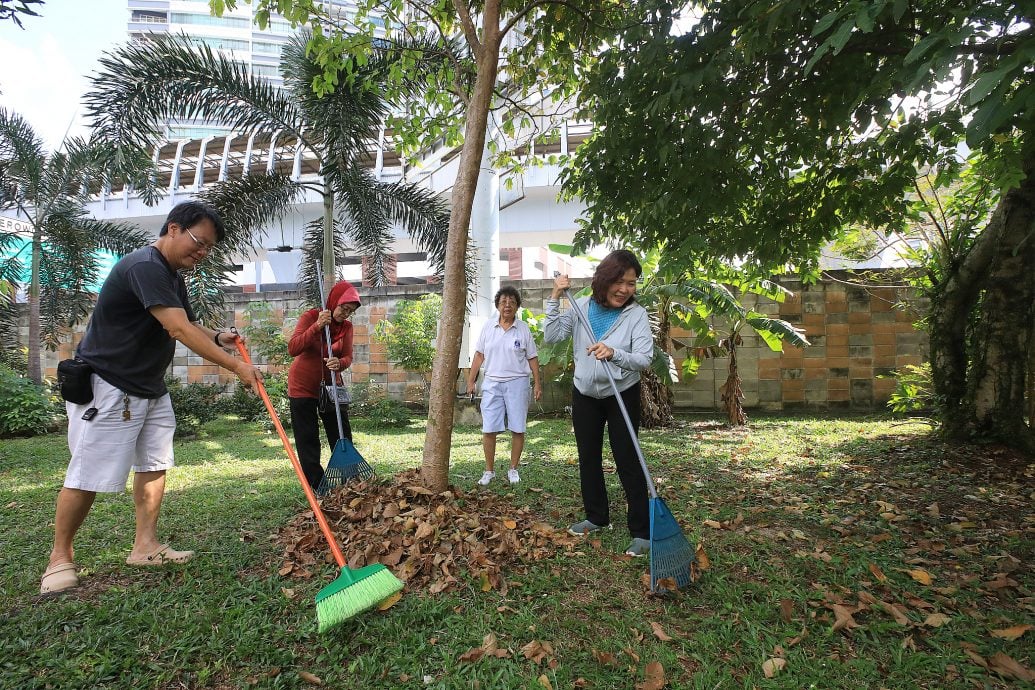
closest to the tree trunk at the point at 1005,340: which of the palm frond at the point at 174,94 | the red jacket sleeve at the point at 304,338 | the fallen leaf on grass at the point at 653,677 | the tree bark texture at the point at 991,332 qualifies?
the tree bark texture at the point at 991,332

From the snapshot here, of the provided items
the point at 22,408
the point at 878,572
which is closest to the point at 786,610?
the point at 878,572

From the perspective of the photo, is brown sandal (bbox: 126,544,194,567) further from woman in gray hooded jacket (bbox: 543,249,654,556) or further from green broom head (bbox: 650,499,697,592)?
green broom head (bbox: 650,499,697,592)

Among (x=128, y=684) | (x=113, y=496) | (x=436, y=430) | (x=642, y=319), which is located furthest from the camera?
(x=113, y=496)

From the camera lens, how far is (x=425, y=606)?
3.03 metres

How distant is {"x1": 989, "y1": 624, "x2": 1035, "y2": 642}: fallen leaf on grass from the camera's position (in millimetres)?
2782

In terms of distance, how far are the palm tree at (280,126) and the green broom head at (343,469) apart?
4921mm

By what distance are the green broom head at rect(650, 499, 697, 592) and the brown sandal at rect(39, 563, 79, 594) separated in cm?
315

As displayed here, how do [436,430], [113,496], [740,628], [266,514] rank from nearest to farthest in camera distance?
[740,628]
[436,430]
[266,514]
[113,496]

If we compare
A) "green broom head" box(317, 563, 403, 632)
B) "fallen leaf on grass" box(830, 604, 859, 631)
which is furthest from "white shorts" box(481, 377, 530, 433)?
"fallen leaf on grass" box(830, 604, 859, 631)

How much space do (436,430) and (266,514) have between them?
65.0 inches

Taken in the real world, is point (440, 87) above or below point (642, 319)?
above

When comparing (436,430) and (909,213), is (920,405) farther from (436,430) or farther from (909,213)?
(436,430)

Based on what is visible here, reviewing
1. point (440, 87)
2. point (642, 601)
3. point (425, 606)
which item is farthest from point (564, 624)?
point (440, 87)

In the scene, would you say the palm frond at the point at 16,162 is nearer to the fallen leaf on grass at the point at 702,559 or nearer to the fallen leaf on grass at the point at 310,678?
the fallen leaf on grass at the point at 310,678
